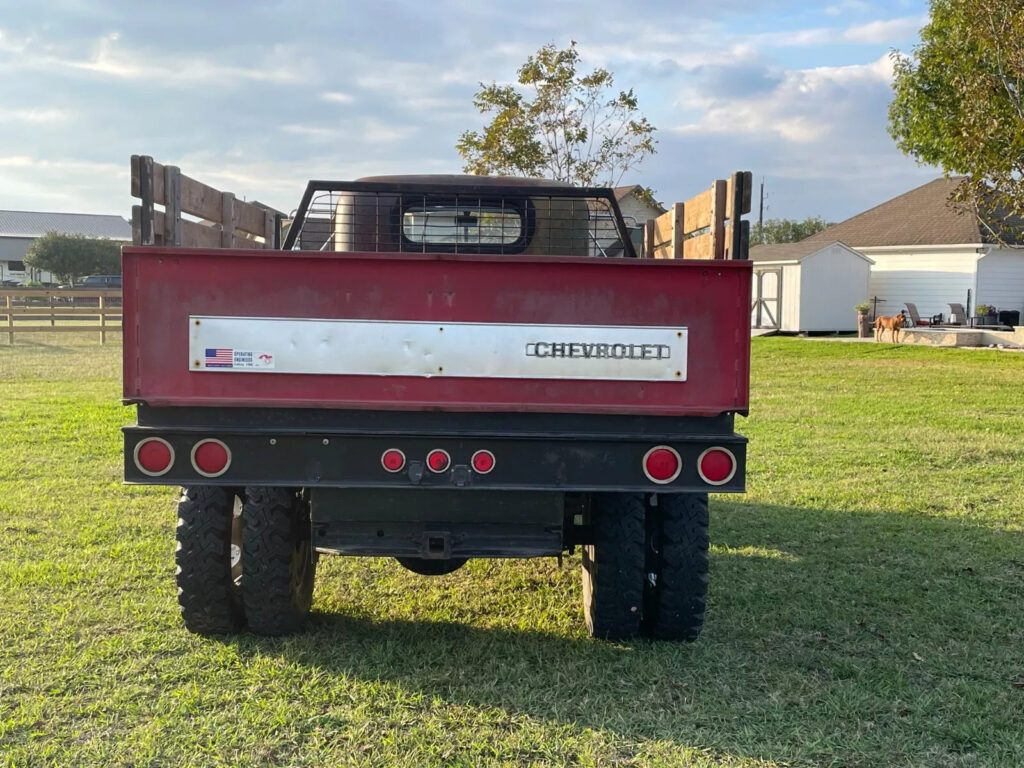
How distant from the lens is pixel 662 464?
3.61 meters

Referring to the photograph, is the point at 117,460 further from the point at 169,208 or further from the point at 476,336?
the point at 476,336

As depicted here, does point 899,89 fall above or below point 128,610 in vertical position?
above

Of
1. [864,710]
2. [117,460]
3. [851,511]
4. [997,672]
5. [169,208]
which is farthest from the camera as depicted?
[117,460]

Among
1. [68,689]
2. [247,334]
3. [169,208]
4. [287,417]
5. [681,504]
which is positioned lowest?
[68,689]

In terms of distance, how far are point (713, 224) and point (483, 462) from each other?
1.66m

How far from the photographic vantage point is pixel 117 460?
8.42 m

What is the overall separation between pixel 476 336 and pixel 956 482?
A: 18.8ft

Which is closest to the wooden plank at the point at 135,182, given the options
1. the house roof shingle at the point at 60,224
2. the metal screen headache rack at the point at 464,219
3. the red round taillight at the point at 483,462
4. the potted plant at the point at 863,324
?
the metal screen headache rack at the point at 464,219

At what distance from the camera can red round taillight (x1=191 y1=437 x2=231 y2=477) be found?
360cm

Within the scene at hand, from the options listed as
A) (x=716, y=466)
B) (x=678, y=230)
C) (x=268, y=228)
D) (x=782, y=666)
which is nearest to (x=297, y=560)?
(x=716, y=466)

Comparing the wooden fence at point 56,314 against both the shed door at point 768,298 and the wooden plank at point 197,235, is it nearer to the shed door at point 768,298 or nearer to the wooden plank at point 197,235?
the wooden plank at point 197,235

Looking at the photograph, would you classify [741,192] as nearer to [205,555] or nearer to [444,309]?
[444,309]

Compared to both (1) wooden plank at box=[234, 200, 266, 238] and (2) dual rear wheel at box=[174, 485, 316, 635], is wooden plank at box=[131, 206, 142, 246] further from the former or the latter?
(1) wooden plank at box=[234, 200, 266, 238]

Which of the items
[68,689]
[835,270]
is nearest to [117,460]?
[68,689]
